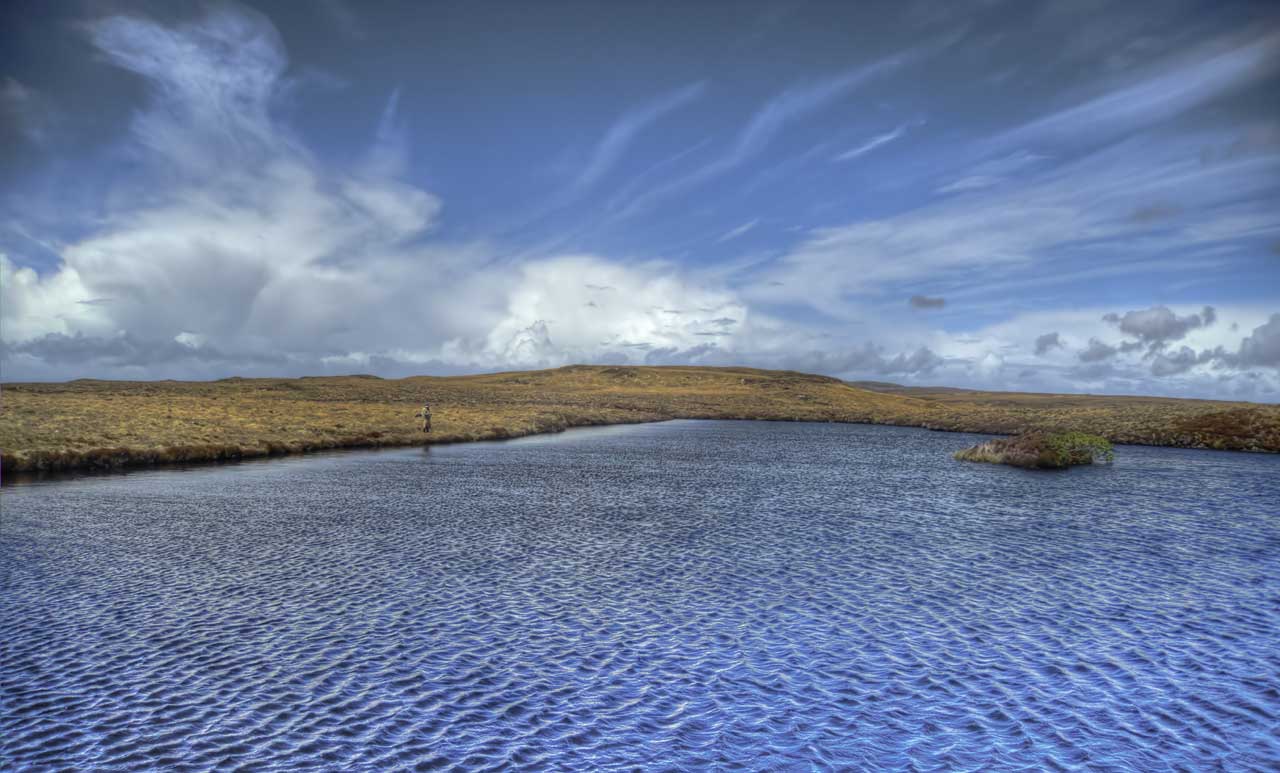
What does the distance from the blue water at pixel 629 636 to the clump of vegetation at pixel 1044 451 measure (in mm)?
19480

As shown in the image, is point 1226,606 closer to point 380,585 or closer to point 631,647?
point 631,647

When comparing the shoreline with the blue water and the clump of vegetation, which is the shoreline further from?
the clump of vegetation

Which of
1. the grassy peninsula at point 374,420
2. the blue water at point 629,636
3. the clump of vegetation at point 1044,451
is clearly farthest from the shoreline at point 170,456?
the clump of vegetation at point 1044,451

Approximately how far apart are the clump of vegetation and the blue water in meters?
19.5

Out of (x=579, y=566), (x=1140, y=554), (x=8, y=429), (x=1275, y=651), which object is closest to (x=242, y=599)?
(x=579, y=566)

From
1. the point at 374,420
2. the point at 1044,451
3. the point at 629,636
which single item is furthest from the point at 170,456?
the point at 1044,451

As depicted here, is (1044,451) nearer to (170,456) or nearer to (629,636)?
(629,636)

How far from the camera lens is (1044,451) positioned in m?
52.7

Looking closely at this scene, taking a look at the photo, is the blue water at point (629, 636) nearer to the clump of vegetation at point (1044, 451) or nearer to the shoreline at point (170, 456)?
the shoreline at point (170, 456)

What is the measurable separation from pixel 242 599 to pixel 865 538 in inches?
773

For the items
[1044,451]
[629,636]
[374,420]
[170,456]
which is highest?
[374,420]

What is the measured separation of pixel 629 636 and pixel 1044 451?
47738mm

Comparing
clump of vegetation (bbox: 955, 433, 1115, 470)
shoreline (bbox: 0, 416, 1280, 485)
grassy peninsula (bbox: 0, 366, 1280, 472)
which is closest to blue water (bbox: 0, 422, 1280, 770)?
shoreline (bbox: 0, 416, 1280, 485)

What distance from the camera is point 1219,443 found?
71.8 m
